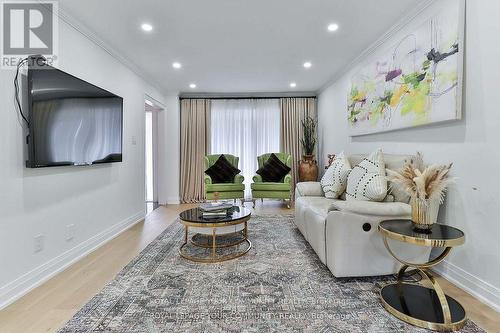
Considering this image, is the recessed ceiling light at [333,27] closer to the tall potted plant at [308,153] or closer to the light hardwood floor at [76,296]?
the light hardwood floor at [76,296]

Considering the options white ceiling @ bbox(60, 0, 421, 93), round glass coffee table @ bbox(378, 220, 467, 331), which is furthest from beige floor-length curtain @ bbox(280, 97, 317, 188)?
round glass coffee table @ bbox(378, 220, 467, 331)

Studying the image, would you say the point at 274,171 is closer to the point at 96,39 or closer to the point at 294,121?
the point at 294,121

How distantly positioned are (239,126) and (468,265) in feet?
15.4

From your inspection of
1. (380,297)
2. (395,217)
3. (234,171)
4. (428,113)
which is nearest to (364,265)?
(380,297)

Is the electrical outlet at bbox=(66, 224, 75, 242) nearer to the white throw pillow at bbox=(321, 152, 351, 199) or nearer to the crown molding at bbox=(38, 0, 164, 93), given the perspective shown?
the crown molding at bbox=(38, 0, 164, 93)

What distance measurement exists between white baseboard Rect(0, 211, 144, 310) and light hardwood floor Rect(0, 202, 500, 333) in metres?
0.05

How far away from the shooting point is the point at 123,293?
76.0 inches

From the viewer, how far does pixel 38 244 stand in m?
2.16

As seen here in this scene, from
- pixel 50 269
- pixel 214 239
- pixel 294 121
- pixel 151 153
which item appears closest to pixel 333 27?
pixel 214 239

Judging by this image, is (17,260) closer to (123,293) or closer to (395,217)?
(123,293)

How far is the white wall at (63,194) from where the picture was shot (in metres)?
1.90

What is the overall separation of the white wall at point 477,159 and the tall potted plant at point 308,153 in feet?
9.84

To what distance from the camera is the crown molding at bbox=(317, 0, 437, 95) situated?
2413mm

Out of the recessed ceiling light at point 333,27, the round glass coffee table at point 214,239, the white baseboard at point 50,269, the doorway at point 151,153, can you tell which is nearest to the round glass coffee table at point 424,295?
the round glass coffee table at point 214,239
